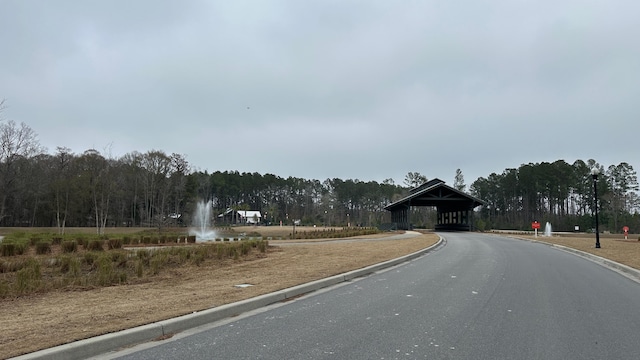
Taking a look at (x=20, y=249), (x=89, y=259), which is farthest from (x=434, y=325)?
(x=20, y=249)

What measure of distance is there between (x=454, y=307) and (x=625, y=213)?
8408 centimetres

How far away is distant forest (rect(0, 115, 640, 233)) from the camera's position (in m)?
65.1

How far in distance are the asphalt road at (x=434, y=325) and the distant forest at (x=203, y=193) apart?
163 feet

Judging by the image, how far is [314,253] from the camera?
17.7m

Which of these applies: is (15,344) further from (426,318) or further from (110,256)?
(110,256)

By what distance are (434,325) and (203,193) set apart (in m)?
106

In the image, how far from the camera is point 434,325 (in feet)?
20.8

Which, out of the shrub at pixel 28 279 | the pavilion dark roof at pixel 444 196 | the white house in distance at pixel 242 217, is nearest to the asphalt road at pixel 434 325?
the shrub at pixel 28 279

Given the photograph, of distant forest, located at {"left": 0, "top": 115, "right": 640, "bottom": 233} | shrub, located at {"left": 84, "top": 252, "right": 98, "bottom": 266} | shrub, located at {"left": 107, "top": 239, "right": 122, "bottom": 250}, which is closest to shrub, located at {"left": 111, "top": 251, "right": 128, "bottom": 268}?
shrub, located at {"left": 84, "top": 252, "right": 98, "bottom": 266}

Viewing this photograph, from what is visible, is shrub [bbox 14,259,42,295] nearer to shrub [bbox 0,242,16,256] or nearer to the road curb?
shrub [bbox 0,242,16,256]

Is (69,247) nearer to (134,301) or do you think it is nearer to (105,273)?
(105,273)

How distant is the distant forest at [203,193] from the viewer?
65.1 meters

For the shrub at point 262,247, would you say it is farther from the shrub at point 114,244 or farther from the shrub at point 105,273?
the shrub at point 105,273

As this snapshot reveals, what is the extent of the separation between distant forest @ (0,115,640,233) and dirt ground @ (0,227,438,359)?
162ft
